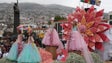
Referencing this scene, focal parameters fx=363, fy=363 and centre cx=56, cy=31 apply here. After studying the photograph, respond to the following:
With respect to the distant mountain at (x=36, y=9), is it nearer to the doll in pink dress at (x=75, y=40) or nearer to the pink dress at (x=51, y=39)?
the pink dress at (x=51, y=39)

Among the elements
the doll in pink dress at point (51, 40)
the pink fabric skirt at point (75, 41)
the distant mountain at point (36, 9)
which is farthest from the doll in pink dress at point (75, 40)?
the distant mountain at point (36, 9)

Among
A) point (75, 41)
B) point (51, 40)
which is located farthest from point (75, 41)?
point (51, 40)

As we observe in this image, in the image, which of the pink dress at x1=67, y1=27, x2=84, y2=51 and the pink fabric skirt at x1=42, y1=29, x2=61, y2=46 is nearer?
the pink dress at x1=67, y1=27, x2=84, y2=51

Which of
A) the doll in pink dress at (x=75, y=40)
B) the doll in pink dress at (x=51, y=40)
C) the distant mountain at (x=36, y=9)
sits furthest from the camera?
the distant mountain at (x=36, y=9)

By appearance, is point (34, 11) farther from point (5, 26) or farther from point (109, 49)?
point (109, 49)

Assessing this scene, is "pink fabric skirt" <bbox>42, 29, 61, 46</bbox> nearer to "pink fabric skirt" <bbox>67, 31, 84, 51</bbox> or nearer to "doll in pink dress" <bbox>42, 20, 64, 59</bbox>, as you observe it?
"doll in pink dress" <bbox>42, 20, 64, 59</bbox>

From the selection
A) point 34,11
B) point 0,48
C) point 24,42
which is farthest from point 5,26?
point 24,42

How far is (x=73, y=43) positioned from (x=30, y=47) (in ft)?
4.21

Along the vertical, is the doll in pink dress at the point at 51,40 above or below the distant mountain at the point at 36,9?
above

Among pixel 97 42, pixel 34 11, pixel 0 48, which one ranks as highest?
pixel 97 42

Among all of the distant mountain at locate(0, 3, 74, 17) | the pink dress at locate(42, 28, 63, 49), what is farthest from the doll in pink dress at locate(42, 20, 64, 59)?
the distant mountain at locate(0, 3, 74, 17)

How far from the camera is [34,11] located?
52.0 metres

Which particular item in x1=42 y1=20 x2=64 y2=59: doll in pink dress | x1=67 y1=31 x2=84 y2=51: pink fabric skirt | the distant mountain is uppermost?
x1=67 y1=31 x2=84 y2=51: pink fabric skirt

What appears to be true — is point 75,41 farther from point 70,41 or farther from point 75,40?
point 70,41
